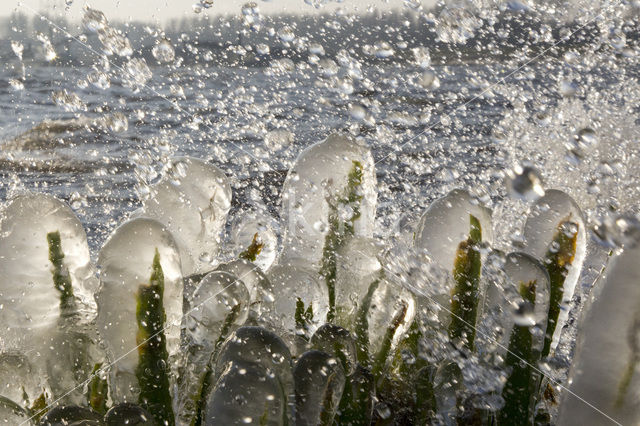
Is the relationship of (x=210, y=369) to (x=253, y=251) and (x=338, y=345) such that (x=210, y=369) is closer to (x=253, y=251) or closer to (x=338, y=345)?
(x=338, y=345)

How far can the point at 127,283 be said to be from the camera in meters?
0.24

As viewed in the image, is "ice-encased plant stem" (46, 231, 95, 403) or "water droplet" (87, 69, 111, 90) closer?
"ice-encased plant stem" (46, 231, 95, 403)

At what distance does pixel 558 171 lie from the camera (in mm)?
633

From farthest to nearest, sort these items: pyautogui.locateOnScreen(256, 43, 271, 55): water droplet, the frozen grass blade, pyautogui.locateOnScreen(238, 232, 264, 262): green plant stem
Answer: pyautogui.locateOnScreen(256, 43, 271, 55): water droplet, pyautogui.locateOnScreen(238, 232, 264, 262): green plant stem, the frozen grass blade

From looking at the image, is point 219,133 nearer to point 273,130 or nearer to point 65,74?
point 273,130

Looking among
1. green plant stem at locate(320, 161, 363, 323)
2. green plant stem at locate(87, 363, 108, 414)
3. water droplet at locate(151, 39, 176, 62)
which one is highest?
green plant stem at locate(320, 161, 363, 323)

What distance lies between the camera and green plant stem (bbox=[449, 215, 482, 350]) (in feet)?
0.93

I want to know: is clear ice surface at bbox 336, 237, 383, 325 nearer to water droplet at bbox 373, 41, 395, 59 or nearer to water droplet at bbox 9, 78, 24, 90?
water droplet at bbox 373, 41, 395, 59

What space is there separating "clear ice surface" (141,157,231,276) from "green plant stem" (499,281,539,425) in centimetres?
17

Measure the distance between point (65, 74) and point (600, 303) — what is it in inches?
38.0

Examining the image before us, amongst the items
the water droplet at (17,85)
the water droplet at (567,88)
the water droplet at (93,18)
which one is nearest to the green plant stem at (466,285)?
the water droplet at (567,88)

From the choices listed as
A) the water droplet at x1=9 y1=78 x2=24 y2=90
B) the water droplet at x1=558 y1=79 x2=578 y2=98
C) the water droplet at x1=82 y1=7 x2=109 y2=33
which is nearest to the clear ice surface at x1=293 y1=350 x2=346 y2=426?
the water droplet at x1=558 y1=79 x2=578 y2=98

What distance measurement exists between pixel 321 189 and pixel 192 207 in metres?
0.08

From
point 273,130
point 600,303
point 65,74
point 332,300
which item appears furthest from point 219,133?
point 600,303
